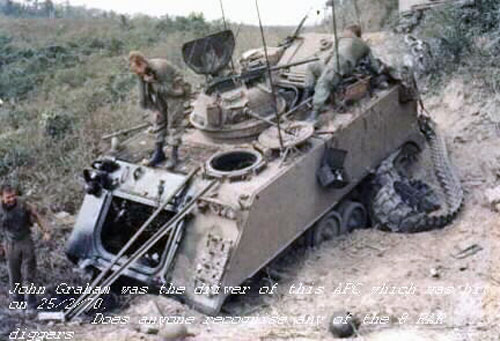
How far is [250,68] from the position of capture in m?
9.53

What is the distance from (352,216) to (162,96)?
9.26ft

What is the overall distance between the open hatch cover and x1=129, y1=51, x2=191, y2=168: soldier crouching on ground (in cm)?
42

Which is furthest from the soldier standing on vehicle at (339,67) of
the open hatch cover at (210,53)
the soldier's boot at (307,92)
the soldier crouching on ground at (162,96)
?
the soldier crouching on ground at (162,96)

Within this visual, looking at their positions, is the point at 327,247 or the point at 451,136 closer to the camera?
the point at 327,247

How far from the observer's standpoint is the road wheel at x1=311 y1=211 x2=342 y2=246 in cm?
852

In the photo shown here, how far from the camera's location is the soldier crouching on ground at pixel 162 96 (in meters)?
8.14

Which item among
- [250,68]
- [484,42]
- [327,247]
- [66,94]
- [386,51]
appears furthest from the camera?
[66,94]

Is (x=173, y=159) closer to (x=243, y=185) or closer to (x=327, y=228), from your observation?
(x=243, y=185)

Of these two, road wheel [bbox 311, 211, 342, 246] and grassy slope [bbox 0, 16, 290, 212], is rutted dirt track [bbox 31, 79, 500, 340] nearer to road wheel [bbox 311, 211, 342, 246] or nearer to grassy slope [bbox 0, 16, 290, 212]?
road wheel [bbox 311, 211, 342, 246]

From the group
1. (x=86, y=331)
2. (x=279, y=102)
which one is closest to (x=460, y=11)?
(x=279, y=102)

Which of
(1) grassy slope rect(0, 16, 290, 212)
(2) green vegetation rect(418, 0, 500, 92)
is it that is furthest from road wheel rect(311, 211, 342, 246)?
(2) green vegetation rect(418, 0, 500, 92)

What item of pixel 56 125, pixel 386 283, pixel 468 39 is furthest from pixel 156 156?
pixel 468 39

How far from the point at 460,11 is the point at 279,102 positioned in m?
5.74

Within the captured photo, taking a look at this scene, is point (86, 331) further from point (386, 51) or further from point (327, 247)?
point (386, 51)
